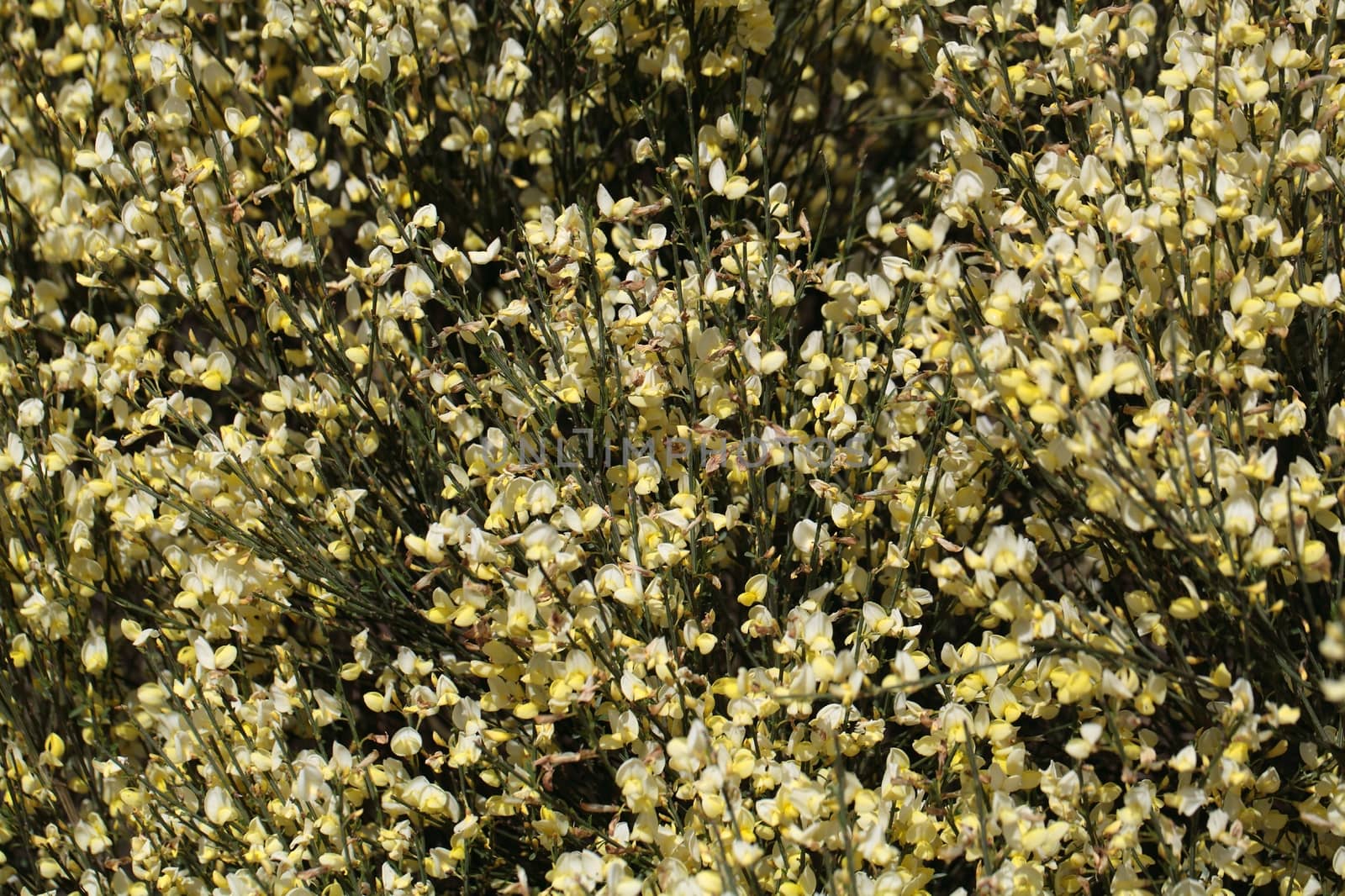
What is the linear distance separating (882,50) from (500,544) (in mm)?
1641

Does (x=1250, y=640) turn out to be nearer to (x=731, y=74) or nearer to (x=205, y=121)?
(x=731, y=74)

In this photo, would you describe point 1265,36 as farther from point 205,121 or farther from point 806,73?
point 205,121

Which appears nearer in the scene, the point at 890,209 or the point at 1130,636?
the point at 1130,636

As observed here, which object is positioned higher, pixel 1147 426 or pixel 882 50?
pixel 882 50

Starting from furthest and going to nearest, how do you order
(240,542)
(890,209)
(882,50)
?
(882,50) → (890,209) → (240,542)

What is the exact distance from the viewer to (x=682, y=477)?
1856mm

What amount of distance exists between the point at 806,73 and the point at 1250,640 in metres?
1.52

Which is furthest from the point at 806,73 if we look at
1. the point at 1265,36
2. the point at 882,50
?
the point at 1265,36

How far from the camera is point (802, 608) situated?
5.79ft

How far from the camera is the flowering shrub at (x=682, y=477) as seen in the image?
5.22ft

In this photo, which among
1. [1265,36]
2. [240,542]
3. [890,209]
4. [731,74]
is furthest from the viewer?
[890,209]

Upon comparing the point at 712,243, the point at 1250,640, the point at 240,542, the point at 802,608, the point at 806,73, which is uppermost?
the point at 806,73

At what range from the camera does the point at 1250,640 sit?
5.36 ft

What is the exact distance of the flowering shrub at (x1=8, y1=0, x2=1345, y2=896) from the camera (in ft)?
5.22
